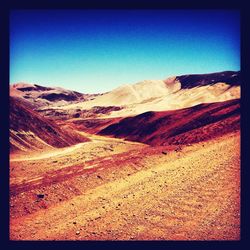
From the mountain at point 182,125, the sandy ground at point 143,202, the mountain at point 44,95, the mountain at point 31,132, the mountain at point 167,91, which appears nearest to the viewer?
the sandy ground at point 143,202

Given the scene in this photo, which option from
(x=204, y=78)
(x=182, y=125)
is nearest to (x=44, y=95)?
(x=204, y=78)

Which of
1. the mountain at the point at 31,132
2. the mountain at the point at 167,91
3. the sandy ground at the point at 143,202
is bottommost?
the sandy ground at the point at 143,202

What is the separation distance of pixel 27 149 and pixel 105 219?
18337 millimetres

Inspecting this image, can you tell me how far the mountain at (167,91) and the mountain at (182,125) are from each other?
690 inches

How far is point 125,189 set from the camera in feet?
39.5

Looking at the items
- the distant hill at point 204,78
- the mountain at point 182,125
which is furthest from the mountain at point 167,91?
the mountain at point 182,125

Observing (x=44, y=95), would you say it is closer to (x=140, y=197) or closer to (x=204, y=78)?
(x=204, y=78)

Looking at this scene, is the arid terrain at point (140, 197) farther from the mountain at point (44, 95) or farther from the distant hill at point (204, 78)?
the mountain at point (44, 95)

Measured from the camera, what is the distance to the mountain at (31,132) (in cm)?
2636

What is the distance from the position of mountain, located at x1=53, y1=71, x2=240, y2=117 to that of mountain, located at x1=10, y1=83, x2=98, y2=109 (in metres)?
27.8

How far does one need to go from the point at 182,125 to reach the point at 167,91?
81893 mm

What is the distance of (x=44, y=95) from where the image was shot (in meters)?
140
